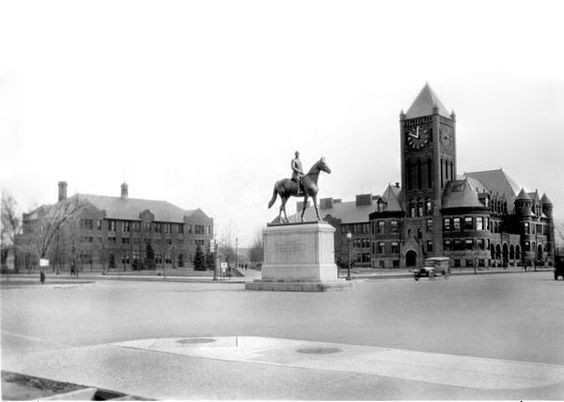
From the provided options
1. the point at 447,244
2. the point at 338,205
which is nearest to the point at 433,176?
the point at 447,244

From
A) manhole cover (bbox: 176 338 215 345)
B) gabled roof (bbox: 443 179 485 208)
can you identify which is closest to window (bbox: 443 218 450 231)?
gabled roof (bbox: 443 179 485 208)

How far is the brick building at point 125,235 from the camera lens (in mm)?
47812

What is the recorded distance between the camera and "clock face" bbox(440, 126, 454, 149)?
339 ft

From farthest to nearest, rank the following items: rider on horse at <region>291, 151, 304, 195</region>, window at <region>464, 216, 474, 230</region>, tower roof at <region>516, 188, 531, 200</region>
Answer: tower roof at <region>516, 188, 531, 200</region>
window at <region>464, 216, 474, 230</region>
rider on horse at <region>291, 151, 304, 195</region>

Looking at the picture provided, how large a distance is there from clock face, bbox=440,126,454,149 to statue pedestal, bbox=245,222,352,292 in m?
75.7

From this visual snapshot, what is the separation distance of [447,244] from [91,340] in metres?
91.4

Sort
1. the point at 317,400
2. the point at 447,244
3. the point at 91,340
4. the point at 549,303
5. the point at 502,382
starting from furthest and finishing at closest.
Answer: the point at 447,244 < the point at 549,303 < the point at 91,340 < the point at 502,382 < the point at 317,400

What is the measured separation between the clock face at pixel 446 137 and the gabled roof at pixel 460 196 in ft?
20.6

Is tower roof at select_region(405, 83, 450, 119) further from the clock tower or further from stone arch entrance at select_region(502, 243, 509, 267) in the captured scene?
stone arch entrance at select_region(502, 243, 509, 267)

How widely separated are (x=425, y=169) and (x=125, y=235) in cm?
6018

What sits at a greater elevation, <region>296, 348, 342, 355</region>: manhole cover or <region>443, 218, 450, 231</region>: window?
<region>443, 218, 450, 231</region>: window

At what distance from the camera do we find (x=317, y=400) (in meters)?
7.34

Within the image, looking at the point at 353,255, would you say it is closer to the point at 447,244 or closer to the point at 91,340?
the point at 447,244

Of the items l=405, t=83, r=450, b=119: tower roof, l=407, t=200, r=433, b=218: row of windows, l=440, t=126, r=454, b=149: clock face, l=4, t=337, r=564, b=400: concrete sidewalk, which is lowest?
l=4, t=337, r=564, b=400: concrete sidewalk
